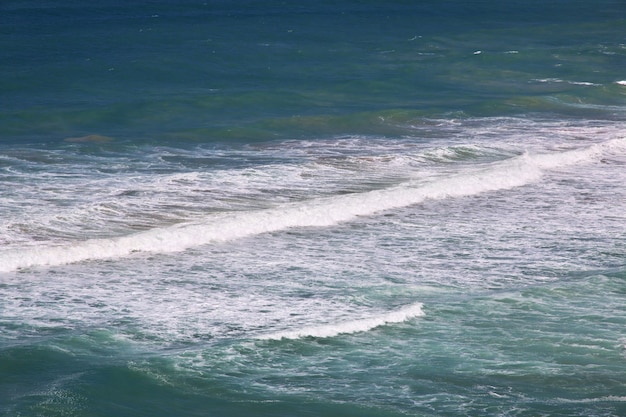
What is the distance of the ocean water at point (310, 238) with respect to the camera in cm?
1079

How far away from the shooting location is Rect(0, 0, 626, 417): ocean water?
35.4ft

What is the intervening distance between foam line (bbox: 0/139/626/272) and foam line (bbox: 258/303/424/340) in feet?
14.8

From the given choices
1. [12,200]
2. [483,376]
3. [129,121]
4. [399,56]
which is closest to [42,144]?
[129,121]

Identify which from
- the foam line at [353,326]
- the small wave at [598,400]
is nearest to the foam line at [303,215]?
the foam line at [353,326]

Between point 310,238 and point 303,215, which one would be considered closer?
point 310,238

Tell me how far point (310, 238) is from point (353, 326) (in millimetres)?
4777

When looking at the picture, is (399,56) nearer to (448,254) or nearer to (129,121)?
(129,121)

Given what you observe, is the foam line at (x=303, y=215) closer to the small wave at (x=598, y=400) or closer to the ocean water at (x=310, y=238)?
the ocean water at (x=310, y=238)

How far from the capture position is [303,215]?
18.1m

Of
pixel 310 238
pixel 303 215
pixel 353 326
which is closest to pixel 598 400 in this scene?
pixel 353 326

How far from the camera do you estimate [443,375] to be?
35.7 ft

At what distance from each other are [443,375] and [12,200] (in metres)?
10.3

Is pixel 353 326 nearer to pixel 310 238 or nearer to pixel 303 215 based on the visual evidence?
pixel 310 238

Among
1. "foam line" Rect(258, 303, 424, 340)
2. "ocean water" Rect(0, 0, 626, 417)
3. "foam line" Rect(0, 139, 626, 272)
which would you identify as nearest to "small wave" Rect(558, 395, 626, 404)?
"ocean water" Rect(0, 0, 626, 417)
